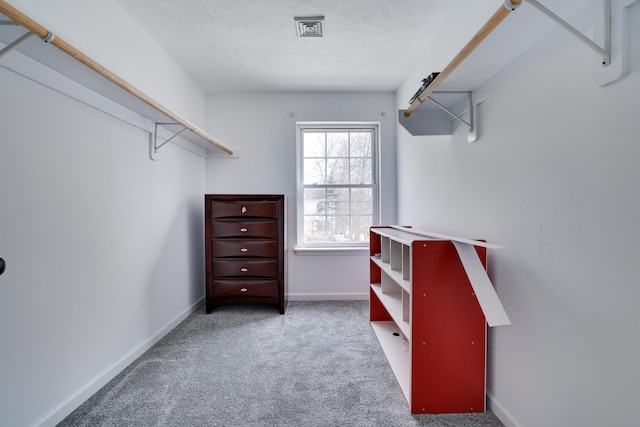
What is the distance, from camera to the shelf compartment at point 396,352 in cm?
178

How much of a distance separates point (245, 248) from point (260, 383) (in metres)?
1.45

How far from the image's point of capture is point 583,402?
1.08m

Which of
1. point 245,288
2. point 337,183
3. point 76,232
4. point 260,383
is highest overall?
point 337,183

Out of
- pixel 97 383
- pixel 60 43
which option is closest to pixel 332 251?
pixel 97 383

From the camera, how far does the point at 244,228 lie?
313 centimetres

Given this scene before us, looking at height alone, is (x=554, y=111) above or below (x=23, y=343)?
above

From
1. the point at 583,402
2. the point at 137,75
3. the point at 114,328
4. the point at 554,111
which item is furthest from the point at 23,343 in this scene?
the point at 554,111

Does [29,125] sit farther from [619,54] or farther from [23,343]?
[619,54]

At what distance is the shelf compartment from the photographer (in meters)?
1.78

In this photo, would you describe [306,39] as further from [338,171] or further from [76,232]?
[76,232]

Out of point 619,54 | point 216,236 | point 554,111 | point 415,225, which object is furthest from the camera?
point 216,236

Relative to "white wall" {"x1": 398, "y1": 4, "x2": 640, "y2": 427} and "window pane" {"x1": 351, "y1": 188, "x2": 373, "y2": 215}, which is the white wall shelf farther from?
"window pane" {"x1": 351, "y1": 188, "x2": 373, "y2": 215}

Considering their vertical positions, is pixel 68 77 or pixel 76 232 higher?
pixel 68 77

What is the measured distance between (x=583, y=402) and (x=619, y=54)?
111 cm
